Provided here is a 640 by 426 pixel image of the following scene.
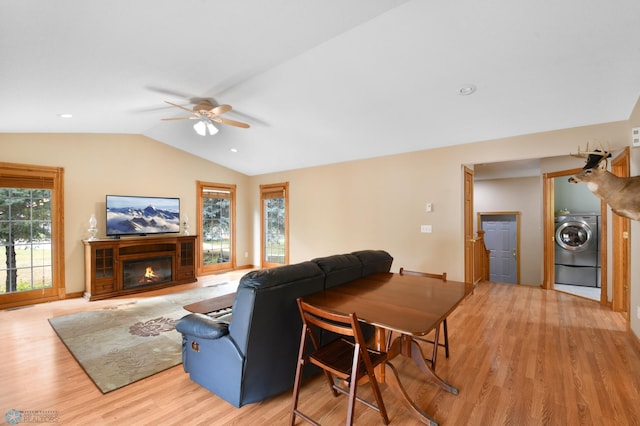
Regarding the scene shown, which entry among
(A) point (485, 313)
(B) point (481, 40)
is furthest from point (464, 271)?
(B) point (481, 40)

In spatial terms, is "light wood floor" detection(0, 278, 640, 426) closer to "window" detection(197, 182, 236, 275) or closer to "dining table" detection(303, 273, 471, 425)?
"dining table" detection(303, 273, 471, 425)

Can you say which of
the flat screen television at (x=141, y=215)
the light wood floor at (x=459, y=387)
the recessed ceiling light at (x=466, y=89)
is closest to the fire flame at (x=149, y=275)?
the flat screen television at (x=141, y=215)

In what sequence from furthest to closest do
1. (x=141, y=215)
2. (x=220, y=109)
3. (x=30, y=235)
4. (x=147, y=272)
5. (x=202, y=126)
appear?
1. (x=141, y=215)
2. (x=147, y=272)
3. (x=30, y=235)
4. (x=202, y=126)
5. (x=220, y=109)

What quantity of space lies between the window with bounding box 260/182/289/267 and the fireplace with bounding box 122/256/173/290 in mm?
2276

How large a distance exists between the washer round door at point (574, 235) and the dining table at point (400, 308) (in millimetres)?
4674

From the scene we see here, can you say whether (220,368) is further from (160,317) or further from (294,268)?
(160,317)

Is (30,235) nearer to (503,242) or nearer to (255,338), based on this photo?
(255,338)

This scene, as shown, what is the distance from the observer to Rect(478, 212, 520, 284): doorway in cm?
676

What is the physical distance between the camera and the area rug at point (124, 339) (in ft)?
8.02

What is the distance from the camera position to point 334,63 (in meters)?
2.75

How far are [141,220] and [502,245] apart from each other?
7.99 metres

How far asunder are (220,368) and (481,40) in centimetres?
318

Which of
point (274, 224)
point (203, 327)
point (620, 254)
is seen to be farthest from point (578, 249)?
point (203, 327)

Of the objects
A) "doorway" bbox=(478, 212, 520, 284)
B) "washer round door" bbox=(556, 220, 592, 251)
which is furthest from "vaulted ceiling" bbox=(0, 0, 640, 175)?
"doorway" bbox=(478, 212, 520, 284)
